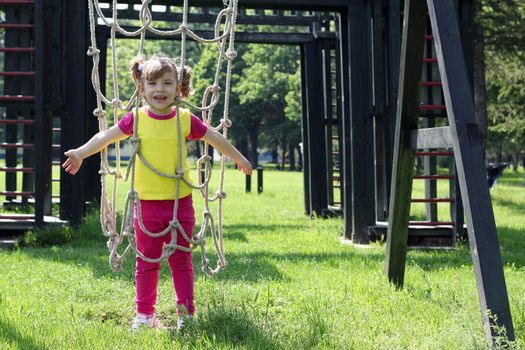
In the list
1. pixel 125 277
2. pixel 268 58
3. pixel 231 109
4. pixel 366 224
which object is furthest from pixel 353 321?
pixel 231 109

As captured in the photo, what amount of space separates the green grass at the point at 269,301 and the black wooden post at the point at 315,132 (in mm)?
4294

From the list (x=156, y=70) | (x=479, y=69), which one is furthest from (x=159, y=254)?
(x=479, y=69)

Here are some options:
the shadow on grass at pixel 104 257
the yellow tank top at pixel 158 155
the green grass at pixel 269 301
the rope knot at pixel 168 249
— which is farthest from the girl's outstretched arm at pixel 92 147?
the shadow on grass at pixel 104 257

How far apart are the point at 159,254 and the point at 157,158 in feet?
1.90

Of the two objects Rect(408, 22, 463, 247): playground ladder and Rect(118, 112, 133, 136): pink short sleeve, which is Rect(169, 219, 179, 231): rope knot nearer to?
Rect(118, 112, 133, 136): pink short sleeve

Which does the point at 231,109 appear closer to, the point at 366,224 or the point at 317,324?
the point at 366,224

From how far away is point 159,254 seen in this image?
441 cm

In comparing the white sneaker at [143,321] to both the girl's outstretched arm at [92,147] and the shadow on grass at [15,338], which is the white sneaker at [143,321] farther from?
the girl's outstretched arm at [92,147]

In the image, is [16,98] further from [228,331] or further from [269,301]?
[228,331]

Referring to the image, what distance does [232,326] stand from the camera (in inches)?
160

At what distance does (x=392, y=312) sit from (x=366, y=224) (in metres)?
4.53

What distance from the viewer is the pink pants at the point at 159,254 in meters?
4.28

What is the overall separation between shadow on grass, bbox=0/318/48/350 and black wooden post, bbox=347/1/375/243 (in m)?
5.64

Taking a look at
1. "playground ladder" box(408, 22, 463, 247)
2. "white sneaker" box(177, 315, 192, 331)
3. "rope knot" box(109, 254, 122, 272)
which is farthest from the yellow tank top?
"playground ladder" box(408, 22, 463, 247)
